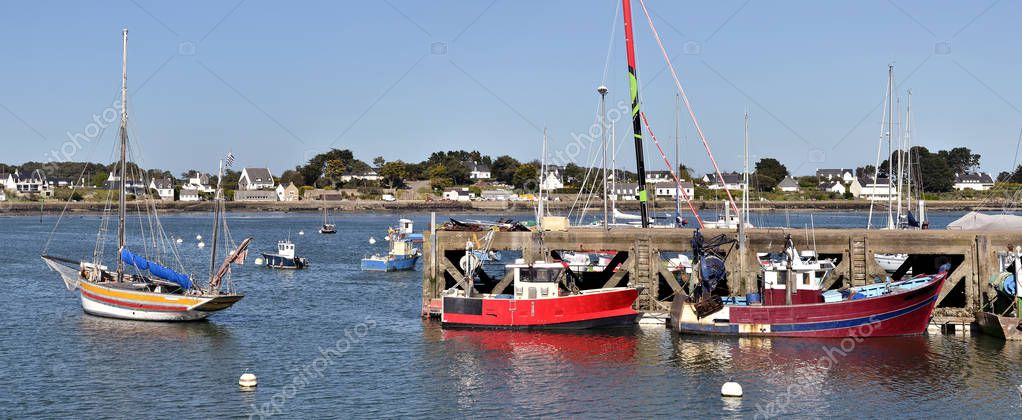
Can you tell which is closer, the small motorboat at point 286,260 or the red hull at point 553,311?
the red hull at point 553,311

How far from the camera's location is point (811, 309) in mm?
41781

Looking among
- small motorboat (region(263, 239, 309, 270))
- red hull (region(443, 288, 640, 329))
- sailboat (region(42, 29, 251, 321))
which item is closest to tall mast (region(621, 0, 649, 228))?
red hull (region(443, 288, 640, 329))

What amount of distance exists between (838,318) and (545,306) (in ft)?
40.2

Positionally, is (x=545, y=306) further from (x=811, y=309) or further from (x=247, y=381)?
(x=247, y=381)

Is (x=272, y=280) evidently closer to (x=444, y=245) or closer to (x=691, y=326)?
(x=444, y=245)

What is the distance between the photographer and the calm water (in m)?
32.6

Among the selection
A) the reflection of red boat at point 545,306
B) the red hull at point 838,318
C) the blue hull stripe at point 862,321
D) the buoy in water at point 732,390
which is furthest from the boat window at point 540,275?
the buoy in water at point 732,390

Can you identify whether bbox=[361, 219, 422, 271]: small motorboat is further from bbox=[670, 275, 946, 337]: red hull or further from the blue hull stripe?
the blue hull stripe

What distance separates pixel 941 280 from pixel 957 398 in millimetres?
9277

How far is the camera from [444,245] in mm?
47969

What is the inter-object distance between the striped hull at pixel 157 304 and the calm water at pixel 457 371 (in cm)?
61

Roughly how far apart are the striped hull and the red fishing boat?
22093 millimetres

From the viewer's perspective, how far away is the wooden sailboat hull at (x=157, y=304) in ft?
159

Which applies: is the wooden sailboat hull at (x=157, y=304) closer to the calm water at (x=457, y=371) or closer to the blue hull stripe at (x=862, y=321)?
the calm water at (x=457, y=371)
